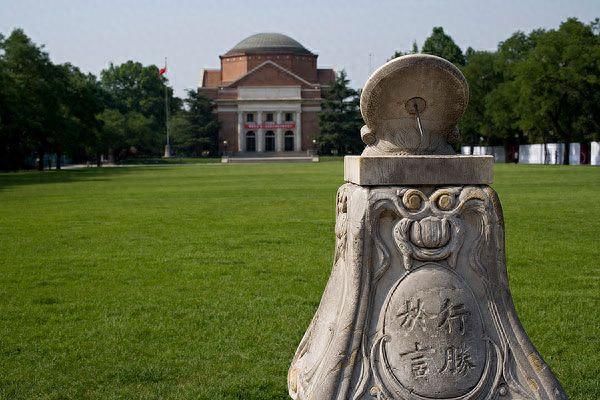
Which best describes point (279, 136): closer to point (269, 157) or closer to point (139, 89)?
point (269, 157)

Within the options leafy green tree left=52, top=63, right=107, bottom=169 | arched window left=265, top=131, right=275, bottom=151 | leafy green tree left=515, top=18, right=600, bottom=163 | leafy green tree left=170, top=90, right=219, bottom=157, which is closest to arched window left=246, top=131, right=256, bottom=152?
arched window left=265, top=131, right=275, bottom=151

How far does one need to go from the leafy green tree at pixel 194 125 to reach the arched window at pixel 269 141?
477 inches

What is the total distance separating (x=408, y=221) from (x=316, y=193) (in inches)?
818

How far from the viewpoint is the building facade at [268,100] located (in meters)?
96.0

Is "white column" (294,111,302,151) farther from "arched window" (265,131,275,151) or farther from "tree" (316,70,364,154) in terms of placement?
"tree" (316,70,364,154)

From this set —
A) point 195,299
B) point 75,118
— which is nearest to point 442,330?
point 195,299

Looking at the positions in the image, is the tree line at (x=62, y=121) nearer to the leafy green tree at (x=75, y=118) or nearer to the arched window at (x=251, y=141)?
the leafy green tree at (x=75, y=118)

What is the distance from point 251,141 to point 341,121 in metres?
19.4

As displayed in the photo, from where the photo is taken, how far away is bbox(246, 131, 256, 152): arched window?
322 feet

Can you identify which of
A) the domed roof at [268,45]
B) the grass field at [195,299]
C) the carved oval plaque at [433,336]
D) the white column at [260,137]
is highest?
the domed roof at [268,45]

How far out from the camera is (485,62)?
200 ft

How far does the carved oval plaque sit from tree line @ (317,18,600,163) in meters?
39.1

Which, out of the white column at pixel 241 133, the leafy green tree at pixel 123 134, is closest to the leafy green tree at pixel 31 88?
the leafy green tree at pixel 123 134

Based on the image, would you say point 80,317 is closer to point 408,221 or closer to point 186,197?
point 408,221
